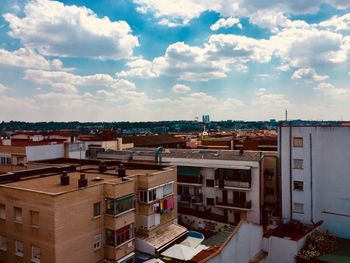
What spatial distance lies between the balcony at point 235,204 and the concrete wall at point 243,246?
24.7 feet

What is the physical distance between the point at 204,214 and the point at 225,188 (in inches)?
180

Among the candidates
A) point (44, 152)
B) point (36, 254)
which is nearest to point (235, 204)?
point (36, 254)

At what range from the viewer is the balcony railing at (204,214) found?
4500 centimetres

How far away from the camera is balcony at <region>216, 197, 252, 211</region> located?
43.8m

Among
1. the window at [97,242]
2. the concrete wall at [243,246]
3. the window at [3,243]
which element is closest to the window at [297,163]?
the concrete wall at [243,246]

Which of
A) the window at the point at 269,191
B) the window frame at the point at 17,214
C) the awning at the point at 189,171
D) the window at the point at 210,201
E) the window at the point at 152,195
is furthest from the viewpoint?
the awning at the point at 189,171

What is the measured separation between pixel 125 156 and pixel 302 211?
2755cm

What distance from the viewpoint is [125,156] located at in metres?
54.5

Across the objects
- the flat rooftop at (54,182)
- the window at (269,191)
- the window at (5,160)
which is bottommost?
the window at (269,191)

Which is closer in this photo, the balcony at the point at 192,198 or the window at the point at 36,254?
the window at the point at 36,254

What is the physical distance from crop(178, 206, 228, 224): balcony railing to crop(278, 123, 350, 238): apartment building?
8.13 m

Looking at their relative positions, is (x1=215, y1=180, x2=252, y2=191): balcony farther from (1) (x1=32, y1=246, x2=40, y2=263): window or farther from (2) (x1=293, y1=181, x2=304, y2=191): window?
(1) (x1=32, y1=246, x2=40, y2=263): window

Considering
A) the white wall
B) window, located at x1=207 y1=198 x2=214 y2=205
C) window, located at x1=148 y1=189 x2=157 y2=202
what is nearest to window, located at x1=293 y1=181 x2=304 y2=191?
window, located at x1=207 y1=198 x2=214 y2=205

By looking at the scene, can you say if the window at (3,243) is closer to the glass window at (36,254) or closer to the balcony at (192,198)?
the glass window at (36,254)
